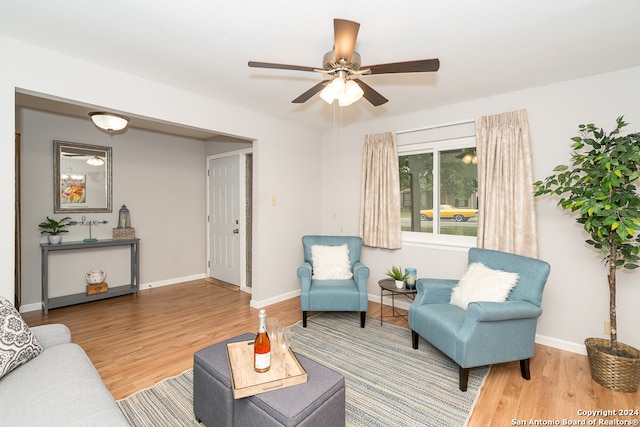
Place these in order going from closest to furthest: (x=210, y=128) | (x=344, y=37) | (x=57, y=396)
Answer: (x=57, y=396) < (x=344, y=37) < (x=210, y=128)

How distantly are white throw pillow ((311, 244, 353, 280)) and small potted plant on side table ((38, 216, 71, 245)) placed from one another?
320 cm

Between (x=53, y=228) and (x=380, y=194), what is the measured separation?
4.19 metres

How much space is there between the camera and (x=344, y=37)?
166cm

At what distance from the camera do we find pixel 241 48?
2.25m

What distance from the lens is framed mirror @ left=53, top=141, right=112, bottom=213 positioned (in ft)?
12.8

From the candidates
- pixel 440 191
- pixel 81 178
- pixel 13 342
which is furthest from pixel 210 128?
pixel 440 191

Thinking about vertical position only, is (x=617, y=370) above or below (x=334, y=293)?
below

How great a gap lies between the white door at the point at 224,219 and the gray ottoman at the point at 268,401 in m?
3.09

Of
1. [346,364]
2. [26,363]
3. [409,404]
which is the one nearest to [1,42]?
[26,363]

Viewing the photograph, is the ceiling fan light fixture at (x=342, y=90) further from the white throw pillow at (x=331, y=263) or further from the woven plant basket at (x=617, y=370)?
the woven plant basket at (x=617, y=370)

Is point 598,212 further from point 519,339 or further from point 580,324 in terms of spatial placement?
point 580,324

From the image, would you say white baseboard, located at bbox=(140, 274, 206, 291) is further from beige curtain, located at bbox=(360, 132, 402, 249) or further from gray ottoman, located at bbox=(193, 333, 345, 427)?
gray ottoman, located at bbox=(193, 333, 345, 427)

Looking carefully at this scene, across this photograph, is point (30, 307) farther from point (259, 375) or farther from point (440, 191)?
point (440, 191)

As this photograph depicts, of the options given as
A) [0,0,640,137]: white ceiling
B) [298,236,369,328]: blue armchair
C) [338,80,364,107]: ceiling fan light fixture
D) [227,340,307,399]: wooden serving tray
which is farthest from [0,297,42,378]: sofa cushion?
[338,80,364,107]: ceiling fan light fixture
